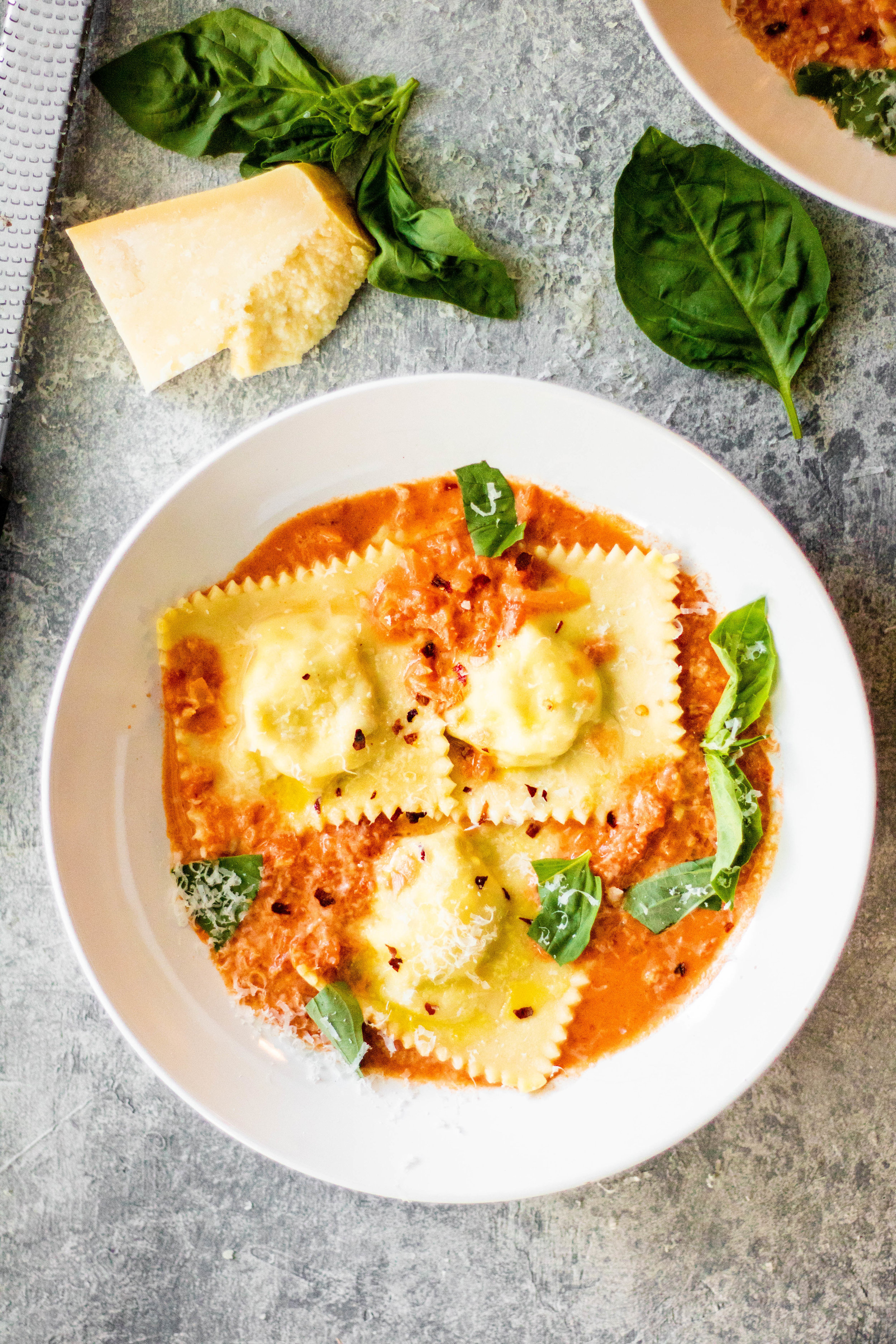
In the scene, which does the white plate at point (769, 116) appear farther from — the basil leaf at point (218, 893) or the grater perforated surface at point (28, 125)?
the basil leaf at point (218, 893)

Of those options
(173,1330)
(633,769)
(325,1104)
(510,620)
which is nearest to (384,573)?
(510,620)

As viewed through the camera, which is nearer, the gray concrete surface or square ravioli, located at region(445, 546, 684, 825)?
square ravioli, located at region(445, 546, 684, 825)

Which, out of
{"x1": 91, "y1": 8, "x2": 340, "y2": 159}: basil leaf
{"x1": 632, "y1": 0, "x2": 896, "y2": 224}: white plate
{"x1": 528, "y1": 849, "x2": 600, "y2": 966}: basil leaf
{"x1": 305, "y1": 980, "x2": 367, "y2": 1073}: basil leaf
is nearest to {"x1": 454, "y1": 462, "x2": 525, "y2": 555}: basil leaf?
{"x1": 528, "y1": 849, "x2": 600, "y2": 966}: basil leaf

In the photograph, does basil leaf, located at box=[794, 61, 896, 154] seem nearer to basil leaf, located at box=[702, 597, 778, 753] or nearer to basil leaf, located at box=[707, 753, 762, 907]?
basil leaf, located at box=[702, 597, 778, 753]

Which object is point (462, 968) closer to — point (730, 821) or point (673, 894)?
point (673, 894)

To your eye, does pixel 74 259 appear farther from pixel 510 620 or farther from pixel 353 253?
pixel 510 620

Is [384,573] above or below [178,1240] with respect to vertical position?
above
